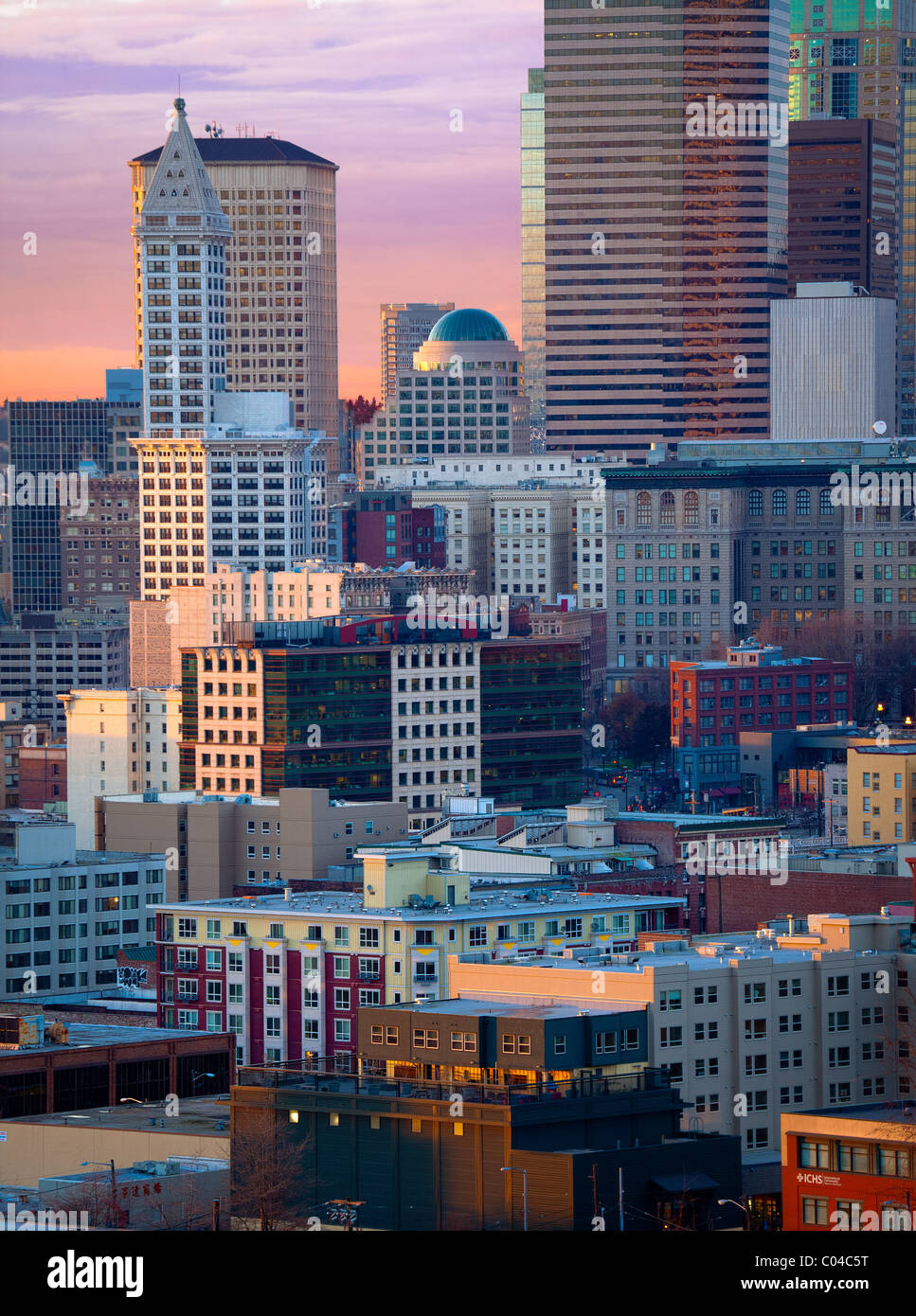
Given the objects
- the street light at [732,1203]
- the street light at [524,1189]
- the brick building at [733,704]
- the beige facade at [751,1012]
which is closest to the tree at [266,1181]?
the street light at [524,1189]

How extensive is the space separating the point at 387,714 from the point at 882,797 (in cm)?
3243

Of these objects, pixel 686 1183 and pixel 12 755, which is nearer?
pixel 686 1183

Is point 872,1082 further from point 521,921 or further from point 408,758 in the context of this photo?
point 408,758

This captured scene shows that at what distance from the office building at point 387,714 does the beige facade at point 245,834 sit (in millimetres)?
20665

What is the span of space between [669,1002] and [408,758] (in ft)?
279

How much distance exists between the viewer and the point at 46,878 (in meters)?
107

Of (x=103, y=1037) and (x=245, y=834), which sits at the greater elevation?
(x=103, y=1037)

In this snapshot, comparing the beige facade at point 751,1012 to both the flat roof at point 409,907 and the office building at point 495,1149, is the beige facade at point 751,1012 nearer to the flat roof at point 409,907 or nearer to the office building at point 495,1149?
the office building at point 495,1149

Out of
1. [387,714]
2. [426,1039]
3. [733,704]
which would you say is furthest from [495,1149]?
[733,704]

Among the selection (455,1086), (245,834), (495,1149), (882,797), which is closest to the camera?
(495,1149)

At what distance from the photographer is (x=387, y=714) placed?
482ft

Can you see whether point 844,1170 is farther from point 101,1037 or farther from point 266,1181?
point 101,1037
